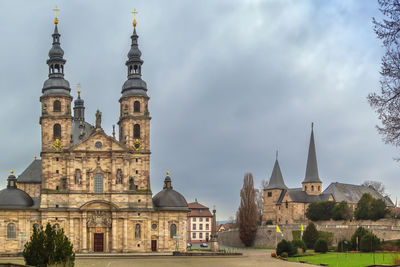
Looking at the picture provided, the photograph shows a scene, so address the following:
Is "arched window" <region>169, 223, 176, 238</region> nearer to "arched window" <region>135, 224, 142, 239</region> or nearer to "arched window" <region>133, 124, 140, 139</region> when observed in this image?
"arched window" <region>135, 224, 142, 239</region>

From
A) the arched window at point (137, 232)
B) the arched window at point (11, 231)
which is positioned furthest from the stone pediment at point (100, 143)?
the arched window at point (11, 231)

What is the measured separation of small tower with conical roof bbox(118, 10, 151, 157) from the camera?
7325 cm

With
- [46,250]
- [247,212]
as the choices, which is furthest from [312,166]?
[46,250]

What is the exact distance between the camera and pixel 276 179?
385 feet

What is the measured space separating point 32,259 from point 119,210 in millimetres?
39262

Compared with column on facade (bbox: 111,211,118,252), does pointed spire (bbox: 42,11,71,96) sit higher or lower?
higher

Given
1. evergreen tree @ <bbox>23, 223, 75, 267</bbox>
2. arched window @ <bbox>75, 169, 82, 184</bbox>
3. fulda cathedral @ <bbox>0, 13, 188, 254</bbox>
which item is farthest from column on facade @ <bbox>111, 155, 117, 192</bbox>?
evergreen tree @ <bbox>23, 223, 75, 267</bbox>

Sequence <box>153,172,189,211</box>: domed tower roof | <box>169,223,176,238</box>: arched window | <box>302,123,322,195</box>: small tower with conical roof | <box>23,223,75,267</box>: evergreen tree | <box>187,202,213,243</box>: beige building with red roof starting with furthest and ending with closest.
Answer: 1. <box>187,202,213,243</box>: beige building with red roof
2. <box>302,123,322,195</box>: small tower with conical roof
3. <box>153,172,189,211</box>: domed tower roof
4. <box>169,223,176,238</box>: arched window
5. <box>23,223,75,267</box>: evergreen tree

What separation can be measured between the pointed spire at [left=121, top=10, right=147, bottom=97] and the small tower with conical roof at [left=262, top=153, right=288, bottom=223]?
160ft

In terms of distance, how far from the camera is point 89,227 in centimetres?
6925

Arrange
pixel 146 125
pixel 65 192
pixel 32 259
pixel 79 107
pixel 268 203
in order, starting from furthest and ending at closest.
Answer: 1. pixel 268 203
2. pixel 79 107
3. pixel 146 125
4. pixel 65 192
5. pixel 32 259

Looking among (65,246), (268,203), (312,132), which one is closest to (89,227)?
(65,246)

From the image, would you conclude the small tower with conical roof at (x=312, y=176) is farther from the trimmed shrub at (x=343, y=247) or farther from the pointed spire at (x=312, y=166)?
the trimmed shrub at (x=343, y=247)

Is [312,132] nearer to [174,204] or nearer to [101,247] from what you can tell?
[174,204]
